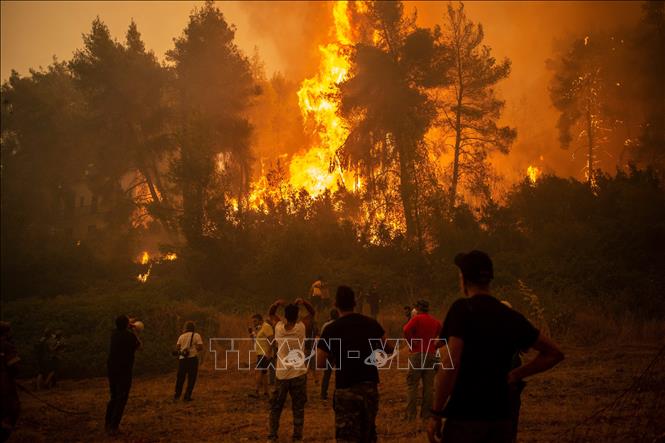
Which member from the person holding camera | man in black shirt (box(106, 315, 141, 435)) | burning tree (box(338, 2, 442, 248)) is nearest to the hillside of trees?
burning tree (box(338, 2, 442, 248))

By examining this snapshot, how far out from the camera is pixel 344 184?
3784 cm

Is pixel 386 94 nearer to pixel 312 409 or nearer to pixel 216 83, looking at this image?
pixel 216 83

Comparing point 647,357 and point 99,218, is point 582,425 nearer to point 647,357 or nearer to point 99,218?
point 647,357

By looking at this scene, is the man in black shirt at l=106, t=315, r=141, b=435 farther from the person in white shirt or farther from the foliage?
the foliage

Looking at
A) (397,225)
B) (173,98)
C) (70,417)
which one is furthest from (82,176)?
(70,417)

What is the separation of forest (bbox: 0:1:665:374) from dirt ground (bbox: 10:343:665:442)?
5.04 metres

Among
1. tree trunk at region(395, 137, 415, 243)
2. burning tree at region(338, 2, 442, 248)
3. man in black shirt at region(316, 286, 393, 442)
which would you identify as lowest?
man in black shirt at region(316, 286, 393, 442)

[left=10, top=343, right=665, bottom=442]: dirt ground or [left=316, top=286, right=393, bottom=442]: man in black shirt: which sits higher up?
[left=316, top=286, right=393, bottom=442]: man in black shirt

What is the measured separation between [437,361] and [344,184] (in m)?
28.2

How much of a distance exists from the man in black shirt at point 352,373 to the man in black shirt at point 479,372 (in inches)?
83.0

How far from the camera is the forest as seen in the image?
26188 mm

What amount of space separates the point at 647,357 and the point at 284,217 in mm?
21845

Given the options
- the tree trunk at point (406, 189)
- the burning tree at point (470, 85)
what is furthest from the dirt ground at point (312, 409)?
the burning tree at point (470, 85)

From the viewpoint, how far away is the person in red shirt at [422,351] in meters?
9.41
